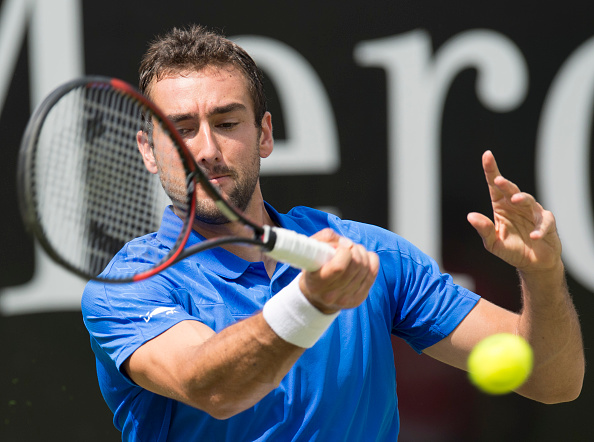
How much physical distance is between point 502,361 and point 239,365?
83cm

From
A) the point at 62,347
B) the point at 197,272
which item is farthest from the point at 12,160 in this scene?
the point at 197,272

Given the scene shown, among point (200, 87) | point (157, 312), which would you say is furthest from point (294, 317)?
point (200, 87)

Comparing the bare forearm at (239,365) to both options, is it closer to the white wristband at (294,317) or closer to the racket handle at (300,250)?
the white wristband at (294,317)

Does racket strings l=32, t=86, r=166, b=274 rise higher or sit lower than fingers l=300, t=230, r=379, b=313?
lower

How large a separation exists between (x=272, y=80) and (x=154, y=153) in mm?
1157

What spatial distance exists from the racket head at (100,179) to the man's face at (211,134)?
0.04 meters

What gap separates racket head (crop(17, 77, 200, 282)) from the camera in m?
1.54

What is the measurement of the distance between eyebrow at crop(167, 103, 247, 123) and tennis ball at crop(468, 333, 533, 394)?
970mm

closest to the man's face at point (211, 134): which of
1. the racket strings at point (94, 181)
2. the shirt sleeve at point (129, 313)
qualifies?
the racket strings at point (94, 181)

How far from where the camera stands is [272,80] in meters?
3.27

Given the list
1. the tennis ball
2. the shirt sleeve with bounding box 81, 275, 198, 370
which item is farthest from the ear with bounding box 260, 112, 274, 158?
the tennis ball

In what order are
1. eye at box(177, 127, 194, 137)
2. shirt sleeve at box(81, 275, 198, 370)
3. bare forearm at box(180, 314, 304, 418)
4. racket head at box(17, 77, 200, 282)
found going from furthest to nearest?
eye at box(177, 127, 194, 137)
shirt sleeve at box(81, 275, 198, 370)
bare forearm at box(180, 314, 304, 418)
racket head at box(17, 77, 200, 282)

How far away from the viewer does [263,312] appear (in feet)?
5.39

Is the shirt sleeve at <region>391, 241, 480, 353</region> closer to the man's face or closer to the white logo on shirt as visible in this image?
the man's face
